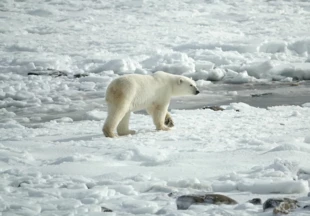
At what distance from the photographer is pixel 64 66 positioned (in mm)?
15961

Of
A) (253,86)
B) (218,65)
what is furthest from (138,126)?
(218,65)

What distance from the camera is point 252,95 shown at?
11.6 meters

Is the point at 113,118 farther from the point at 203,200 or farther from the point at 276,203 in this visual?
the point at 276,203

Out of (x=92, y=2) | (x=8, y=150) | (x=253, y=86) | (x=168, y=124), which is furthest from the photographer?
(x=92, y=2)

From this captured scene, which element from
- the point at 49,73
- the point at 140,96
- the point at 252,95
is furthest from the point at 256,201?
the point at 49,73

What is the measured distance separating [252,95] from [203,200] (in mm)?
8210

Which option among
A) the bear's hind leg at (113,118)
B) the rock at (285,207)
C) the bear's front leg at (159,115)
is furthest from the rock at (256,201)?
the bear's front leg at (159,115)

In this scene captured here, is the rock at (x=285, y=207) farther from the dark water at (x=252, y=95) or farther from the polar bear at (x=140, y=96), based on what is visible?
the dark water at (x=252, y=95)

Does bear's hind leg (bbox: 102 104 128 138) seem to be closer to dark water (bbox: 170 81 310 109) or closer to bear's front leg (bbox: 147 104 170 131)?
bear's front leg (bbox: 147 104 170 131)

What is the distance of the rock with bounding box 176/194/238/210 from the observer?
3.61m

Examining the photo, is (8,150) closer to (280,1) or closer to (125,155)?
(125,155)

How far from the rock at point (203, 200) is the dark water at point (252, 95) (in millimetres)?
6630

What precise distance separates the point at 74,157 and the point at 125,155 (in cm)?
47

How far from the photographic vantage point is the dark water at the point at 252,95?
10.6m
